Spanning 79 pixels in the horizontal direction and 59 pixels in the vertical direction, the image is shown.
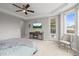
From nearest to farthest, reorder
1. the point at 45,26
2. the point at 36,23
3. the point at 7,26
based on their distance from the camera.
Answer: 1. the point at 7,26
2. the point at 45,26
3. the point at 36,23

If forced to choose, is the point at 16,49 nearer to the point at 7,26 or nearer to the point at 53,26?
the point at 7,26

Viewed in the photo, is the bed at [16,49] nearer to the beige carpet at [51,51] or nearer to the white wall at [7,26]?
the beige carpet at [51,51]

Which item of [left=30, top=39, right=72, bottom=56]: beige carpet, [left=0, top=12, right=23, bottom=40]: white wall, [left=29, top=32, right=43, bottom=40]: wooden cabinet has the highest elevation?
[left=0, top=12, right=23, bottom=40]: white wall

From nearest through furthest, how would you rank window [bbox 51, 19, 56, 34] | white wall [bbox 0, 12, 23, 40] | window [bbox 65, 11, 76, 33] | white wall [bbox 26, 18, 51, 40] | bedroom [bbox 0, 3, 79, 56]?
window [bbox 65, 11, 76, 33] → bedroom [bbox 0, 3, 79, 56] → white wall [bbox 0, 12, 23, 40] → window [bbox 51, 19, 56, 34] → white wall [bbox 26, 18, 51, 40]

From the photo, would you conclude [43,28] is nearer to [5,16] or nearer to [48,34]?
[48,34]

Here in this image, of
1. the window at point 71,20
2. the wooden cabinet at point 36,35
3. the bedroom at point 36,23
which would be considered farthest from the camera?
the wooden cabinet at point 36,35

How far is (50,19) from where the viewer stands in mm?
7590

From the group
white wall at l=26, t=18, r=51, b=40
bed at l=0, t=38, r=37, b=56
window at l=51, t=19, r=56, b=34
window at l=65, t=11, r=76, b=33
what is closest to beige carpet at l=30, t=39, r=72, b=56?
bed at l=0, t=38, r=37, b=56

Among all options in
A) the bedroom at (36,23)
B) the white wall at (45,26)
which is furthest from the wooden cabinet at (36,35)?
the white wall at (45,26)

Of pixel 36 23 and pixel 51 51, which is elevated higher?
pixel 36 23

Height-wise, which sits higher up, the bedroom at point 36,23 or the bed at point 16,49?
the bedroom at point 36,23

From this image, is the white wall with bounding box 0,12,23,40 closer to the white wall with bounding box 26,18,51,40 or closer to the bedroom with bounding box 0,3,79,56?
the bedroom with bounding box 0,3,79,56

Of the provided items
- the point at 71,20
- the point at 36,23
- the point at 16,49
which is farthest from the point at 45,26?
the point at 16,49

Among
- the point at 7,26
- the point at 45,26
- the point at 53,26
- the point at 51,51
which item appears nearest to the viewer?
the point at 51,51
